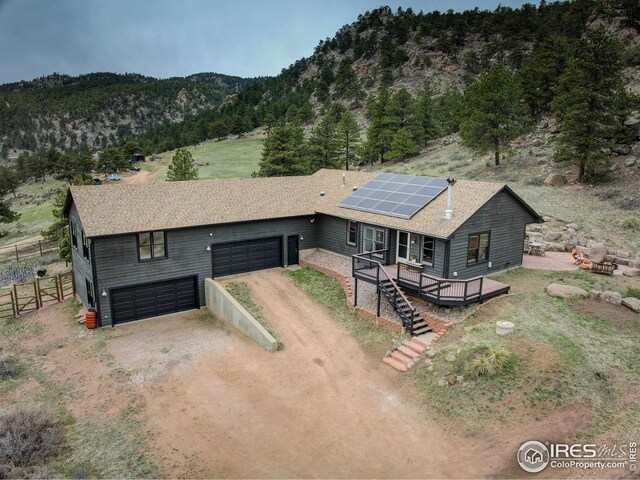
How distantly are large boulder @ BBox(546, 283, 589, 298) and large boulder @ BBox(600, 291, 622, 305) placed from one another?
63cm

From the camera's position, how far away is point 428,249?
20.5 metres

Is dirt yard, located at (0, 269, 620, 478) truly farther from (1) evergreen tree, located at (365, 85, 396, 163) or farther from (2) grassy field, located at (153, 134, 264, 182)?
(2) grassy field, located at (153, 134, 264, 182)

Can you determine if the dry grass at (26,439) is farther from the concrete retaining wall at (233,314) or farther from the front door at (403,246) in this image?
the front door at (403,246)

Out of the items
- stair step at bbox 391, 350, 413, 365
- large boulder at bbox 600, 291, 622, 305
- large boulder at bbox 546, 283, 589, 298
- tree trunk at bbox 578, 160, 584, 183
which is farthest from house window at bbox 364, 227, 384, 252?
tree trunk at bbox 578, 160, 584, 183

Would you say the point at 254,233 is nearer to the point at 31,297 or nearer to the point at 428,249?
the point at 428,249

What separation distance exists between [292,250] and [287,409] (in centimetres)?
1303

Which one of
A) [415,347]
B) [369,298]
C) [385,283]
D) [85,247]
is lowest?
[415,347]

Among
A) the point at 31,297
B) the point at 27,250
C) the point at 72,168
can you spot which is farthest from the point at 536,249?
the point at 72,168

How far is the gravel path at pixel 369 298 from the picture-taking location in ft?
59.5

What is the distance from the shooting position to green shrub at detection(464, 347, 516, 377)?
13930 millimetres

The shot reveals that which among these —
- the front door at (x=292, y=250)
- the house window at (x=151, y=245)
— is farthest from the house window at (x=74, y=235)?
the front door at (x=292, y=250)

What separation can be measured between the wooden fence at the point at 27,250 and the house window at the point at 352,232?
92.8 ft

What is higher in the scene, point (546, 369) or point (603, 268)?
point (603, 268)

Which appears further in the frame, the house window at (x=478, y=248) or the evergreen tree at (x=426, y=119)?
the evergreen tree at (x=426, y=119)
